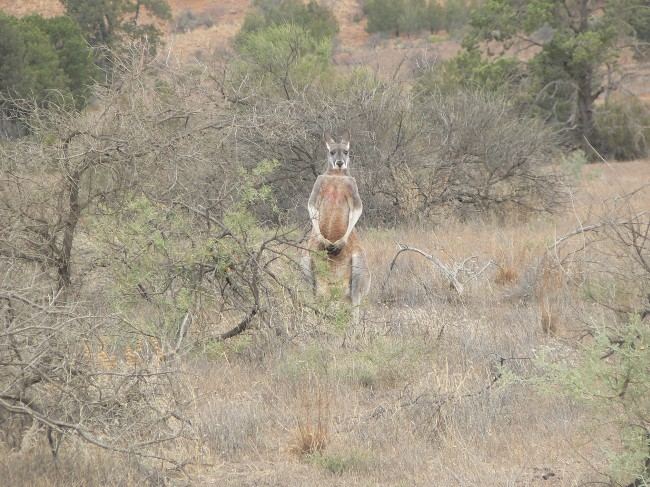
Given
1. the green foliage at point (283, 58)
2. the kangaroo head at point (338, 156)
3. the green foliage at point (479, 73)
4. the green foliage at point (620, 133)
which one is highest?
the green foliage at point (283, 58)

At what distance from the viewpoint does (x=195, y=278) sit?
324 inches

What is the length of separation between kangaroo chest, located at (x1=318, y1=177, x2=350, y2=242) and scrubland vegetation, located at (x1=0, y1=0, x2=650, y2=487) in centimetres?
38

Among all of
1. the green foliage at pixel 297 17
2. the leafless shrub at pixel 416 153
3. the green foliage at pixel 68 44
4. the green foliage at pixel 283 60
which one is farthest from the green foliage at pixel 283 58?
the green foliage at pixel 297 17

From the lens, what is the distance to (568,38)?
92.3 ft

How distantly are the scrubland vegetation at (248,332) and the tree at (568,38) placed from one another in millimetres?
14480

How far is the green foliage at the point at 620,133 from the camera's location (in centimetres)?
3017

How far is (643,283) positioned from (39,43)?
76.7 feet

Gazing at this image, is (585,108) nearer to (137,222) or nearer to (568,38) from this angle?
(568,38)

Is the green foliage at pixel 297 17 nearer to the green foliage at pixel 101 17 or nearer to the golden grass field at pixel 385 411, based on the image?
the green foliage at pixel 101 17

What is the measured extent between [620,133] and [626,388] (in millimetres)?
27202

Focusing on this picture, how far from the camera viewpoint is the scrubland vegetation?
521 cm

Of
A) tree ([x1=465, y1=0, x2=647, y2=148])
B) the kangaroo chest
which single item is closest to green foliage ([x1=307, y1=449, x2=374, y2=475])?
the kangaroo chest

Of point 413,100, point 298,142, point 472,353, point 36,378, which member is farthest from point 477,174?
point 36,378

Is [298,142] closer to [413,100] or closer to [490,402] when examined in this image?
[413,100]
